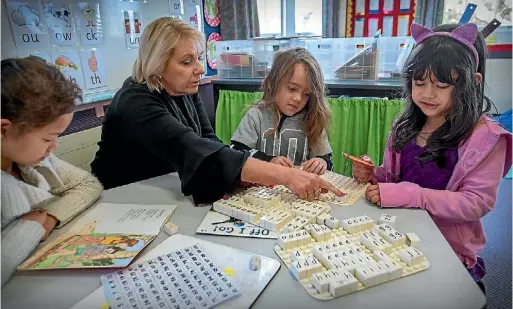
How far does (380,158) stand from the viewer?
2.24 meters

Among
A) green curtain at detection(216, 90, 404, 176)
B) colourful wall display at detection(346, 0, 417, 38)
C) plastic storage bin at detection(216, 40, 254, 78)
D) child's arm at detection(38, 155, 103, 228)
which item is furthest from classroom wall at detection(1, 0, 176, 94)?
colourful wall display at detection(346, 0, 417, 38)

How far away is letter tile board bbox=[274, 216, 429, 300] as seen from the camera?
0.64m

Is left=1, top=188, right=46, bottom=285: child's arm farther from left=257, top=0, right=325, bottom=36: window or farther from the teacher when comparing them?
left=257, top=0, right=325, bottom=36: window

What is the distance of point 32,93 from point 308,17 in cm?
359

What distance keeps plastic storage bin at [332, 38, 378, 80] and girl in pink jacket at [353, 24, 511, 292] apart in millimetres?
1159

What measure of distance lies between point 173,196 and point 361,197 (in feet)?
1.65

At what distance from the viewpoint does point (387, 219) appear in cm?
85

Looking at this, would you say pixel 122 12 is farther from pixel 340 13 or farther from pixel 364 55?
pixel 340 13

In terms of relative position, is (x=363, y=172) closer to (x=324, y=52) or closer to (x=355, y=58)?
(x=355, y=58)

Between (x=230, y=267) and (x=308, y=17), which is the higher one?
(x=308, y=17)

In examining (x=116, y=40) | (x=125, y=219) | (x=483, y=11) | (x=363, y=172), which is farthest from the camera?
(x=483, y=11)

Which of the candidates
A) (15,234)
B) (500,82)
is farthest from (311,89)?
(500,82)

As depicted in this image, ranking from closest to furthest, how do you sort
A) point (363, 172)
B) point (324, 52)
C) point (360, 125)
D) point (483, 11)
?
point (363, 172), point (360, 125), point (324, 52), point (483, 11)

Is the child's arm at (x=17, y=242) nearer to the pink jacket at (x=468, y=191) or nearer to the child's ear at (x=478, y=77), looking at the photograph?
the pink jacket at (x=468, y=191)
